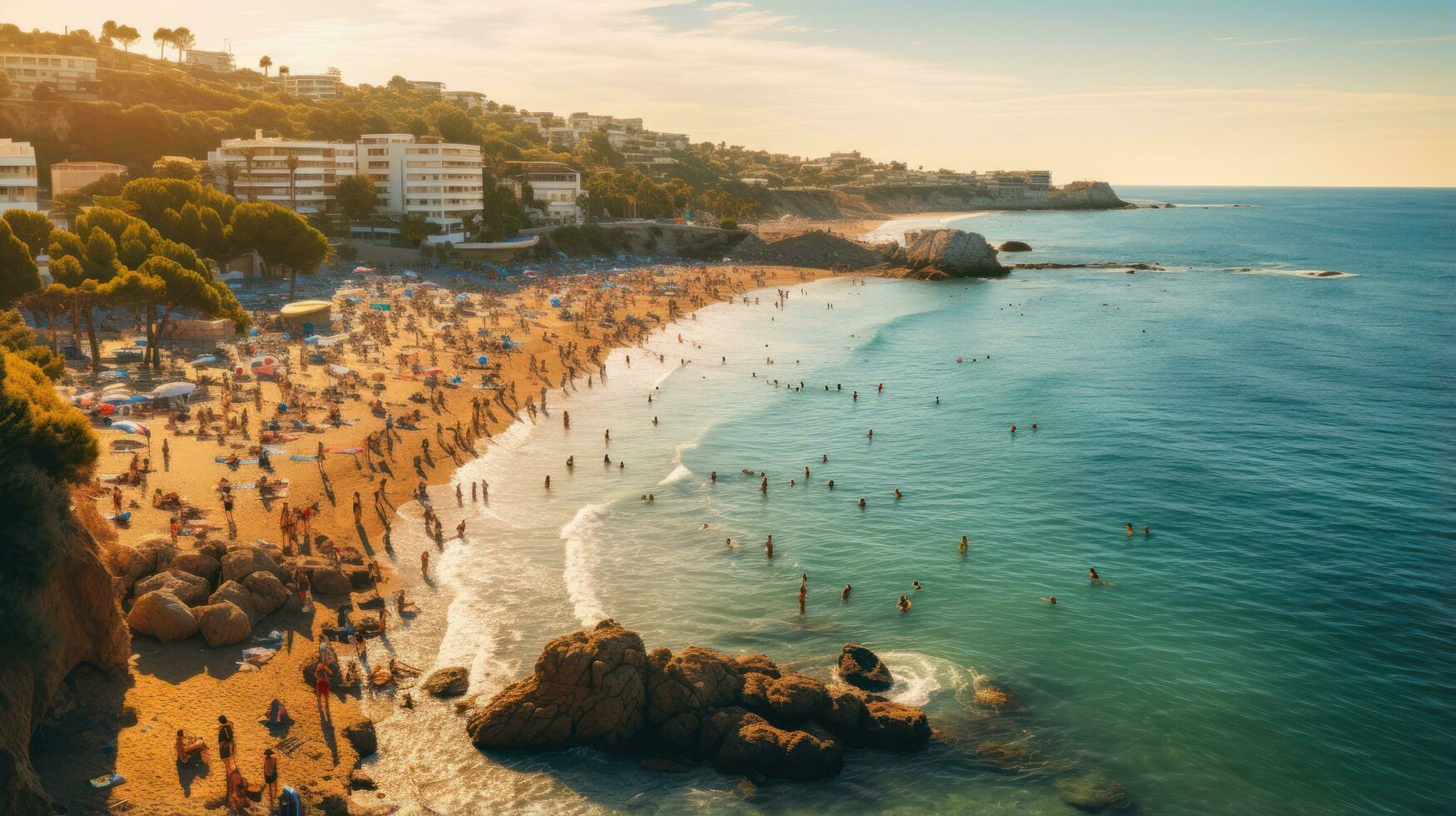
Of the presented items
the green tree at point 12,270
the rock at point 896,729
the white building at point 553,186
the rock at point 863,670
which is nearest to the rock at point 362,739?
the rock at point 896,729

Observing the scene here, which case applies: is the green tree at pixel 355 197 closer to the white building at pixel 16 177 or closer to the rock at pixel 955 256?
the white building at pixel 16 177

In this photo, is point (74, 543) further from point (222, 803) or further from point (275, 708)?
point (222, 803)

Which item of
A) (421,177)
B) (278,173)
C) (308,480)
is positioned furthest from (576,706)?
Answer: (278,173)

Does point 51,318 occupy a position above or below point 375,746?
above

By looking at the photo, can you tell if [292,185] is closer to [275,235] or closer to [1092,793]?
[275,235]

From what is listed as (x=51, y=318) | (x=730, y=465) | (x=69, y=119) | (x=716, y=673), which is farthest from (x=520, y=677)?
(x=69, y=119)
